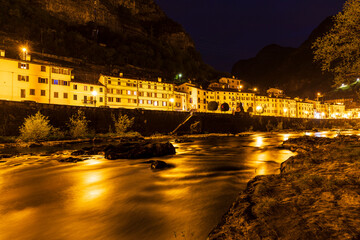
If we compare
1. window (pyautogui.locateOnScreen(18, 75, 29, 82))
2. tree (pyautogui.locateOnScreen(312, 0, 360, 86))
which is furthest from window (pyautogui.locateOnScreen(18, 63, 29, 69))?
tree (pyautogui.locateOnScreen(312, 0, 360, 86))

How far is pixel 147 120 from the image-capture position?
41469 mm

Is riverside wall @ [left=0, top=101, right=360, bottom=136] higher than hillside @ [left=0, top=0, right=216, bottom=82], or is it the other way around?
hillside @ [left=0, top=0, right=216, bottom=82]

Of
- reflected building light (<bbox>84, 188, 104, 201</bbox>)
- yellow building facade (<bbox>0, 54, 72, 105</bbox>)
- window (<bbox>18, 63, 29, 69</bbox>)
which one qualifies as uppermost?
window (<bbox>18, 63, 29, 69</bbox>)

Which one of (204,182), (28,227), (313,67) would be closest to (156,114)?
(204,182)

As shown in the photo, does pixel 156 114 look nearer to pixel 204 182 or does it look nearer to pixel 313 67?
pixel 204 182

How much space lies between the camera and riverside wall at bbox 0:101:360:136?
90.5ft

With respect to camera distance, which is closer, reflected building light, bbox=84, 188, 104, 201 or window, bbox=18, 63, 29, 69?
reflected building light, bbox=84, 188, 104, 201

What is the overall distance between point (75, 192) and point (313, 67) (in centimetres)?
19929

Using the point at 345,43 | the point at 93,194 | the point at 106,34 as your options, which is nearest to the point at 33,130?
the point at 93,194

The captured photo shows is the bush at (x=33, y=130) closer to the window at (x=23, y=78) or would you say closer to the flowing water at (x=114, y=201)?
the flowing water at (x=114, y=201)

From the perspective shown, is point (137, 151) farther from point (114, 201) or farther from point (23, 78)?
point (23, 78)

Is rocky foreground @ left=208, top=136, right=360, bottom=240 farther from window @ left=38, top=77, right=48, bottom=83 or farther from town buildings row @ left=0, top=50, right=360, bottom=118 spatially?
window @ left=38, top=77, right=48, bottom=83

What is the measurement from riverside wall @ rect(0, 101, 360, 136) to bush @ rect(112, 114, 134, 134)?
1044 mm

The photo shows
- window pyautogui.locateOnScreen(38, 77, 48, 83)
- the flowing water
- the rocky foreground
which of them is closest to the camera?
the rocky foreground
